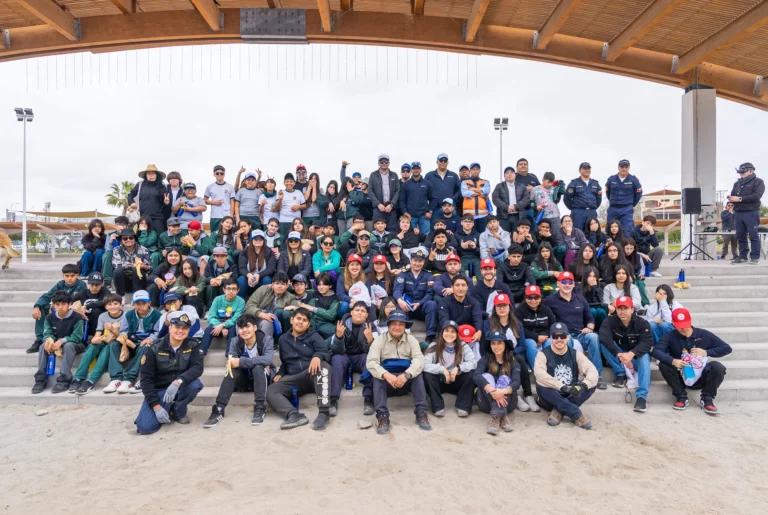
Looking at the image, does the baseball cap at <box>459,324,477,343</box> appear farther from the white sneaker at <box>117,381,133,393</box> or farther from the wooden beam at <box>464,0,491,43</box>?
the wooden beam at <box>464,0,491,43</box>

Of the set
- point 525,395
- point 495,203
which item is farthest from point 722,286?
point 525,395

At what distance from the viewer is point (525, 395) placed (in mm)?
5422

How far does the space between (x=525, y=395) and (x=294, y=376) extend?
9.16 ft

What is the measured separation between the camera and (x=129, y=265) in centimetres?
728

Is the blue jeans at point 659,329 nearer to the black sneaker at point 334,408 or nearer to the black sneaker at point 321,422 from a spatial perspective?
the black sneaker at point 334,408

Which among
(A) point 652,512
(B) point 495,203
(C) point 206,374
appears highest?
(B) point 495,203

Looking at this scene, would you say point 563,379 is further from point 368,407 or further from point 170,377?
point 170,377

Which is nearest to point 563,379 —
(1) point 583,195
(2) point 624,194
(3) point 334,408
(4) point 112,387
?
(3) point 334,408

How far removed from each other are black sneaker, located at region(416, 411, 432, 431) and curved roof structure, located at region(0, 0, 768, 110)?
330 inches

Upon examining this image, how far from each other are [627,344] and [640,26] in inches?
307

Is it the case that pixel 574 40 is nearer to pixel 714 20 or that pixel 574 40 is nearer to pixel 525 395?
pixel 714 20

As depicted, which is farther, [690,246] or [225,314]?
[690,246]

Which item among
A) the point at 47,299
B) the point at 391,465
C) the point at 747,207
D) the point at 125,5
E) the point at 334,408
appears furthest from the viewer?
the point at 125,5

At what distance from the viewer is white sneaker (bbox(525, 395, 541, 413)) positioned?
5.18 meters
